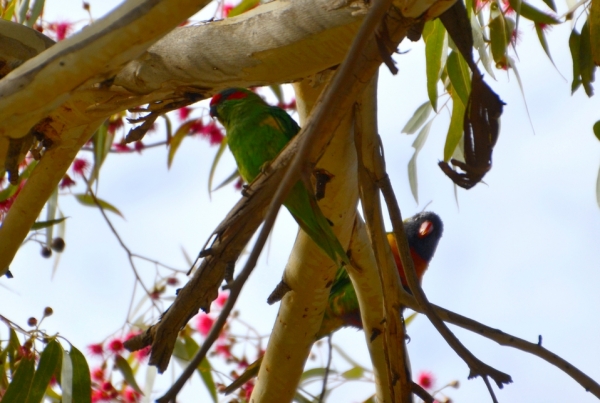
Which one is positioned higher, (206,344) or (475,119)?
(475,119)

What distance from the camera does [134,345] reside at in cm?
110

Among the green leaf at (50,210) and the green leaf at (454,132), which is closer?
the green leaf at (454,132)

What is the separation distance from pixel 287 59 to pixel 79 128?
0.52 metres

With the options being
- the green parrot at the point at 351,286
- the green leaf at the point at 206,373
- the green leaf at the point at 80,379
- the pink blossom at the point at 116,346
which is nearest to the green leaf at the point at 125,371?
the pink blossom at the point at 116,346

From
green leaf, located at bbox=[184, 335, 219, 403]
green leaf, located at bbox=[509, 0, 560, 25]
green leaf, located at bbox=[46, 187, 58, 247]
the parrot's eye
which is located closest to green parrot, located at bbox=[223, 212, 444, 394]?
the parrot's eye

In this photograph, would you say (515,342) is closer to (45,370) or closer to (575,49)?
(575,49)

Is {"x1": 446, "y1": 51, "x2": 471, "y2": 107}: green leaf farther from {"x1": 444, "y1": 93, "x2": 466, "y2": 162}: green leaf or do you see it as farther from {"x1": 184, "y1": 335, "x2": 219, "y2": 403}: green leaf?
{"x1": 184, "y1": 335, "x2": 219, "y2": 403}: green leaf

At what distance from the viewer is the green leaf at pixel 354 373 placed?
213 centimetres

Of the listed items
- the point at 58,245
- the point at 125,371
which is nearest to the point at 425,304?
the point at 125,371

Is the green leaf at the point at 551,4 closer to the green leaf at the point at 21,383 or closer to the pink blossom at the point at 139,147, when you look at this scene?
the pink blossom at the point at 139,147

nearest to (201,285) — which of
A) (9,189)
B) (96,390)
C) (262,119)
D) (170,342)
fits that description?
(170,342)

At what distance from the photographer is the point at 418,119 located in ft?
6.86

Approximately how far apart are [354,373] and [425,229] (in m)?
0.88

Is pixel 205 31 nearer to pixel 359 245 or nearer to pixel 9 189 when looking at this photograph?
pixel 359 245
